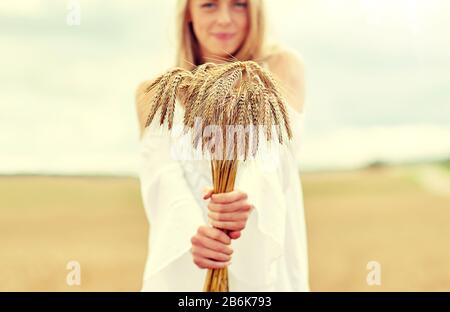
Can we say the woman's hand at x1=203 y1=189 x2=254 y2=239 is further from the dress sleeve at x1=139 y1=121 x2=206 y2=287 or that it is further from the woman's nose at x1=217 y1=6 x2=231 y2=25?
the woman's nose at x1=217 y1=6 x2=231 y2=25

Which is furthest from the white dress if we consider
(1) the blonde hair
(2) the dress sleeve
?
→ (1) the blonde hair

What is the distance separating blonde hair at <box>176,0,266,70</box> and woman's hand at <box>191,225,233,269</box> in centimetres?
30

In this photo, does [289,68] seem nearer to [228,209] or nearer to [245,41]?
[245,41]

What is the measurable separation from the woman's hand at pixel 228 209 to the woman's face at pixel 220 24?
0.99 ft

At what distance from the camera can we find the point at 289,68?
110cm

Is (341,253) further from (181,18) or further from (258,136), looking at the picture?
(258,136)

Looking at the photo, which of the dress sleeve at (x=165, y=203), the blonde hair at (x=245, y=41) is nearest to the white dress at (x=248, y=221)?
the dress sleeve at (x=165, y=203)

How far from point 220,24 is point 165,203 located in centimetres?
28

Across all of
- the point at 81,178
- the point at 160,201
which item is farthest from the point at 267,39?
the point at 81,178

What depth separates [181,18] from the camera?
A: 107 centimetres

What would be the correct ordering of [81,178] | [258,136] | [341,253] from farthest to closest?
[341,253] → [81,178] → [258,136]

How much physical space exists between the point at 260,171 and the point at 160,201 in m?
0.17

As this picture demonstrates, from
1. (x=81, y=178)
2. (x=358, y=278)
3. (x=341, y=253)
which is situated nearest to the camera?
(x=81, y=178)

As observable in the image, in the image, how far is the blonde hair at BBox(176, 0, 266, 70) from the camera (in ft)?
3.43
